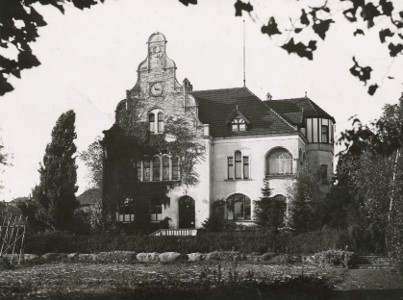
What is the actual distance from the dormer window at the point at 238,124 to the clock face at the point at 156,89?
573 cm

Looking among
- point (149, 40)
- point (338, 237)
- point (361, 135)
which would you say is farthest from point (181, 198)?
point (361, 135)

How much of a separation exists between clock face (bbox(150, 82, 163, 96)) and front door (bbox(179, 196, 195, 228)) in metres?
7.80

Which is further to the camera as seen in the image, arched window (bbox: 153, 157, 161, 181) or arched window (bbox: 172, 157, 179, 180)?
arched window (bbox: 153, 157, 161, 181)

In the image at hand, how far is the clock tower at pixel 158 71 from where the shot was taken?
41.9 meters

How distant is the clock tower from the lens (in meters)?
41.9

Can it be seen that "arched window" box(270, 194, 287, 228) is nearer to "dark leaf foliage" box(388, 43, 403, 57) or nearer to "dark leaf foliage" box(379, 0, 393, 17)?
"dark leaf foliage" box(388, 43, 403, 57)

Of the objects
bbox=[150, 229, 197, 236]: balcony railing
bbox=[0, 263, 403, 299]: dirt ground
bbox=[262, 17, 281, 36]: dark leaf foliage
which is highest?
bbox=[262, 17, 281, 36]: dark leaf foliage

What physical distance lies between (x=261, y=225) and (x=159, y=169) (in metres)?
8.84

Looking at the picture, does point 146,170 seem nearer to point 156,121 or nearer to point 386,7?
point 156,121

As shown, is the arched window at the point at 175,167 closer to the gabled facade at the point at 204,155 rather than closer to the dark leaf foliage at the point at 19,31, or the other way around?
the gabled facade at the point at 204,155

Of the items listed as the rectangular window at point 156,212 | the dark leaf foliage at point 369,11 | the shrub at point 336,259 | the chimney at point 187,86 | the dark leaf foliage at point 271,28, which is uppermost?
the chimney at point 187,86

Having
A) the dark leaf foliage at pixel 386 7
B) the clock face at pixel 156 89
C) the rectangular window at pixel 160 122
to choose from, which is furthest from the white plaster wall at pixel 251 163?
the dark leaf foliage at pixel 386 7

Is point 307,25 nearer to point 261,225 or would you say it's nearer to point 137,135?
point 261,225

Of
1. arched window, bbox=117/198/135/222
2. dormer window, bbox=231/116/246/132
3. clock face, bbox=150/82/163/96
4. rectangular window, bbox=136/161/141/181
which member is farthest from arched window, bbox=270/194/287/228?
clock face, bbox=150/82/163/96
